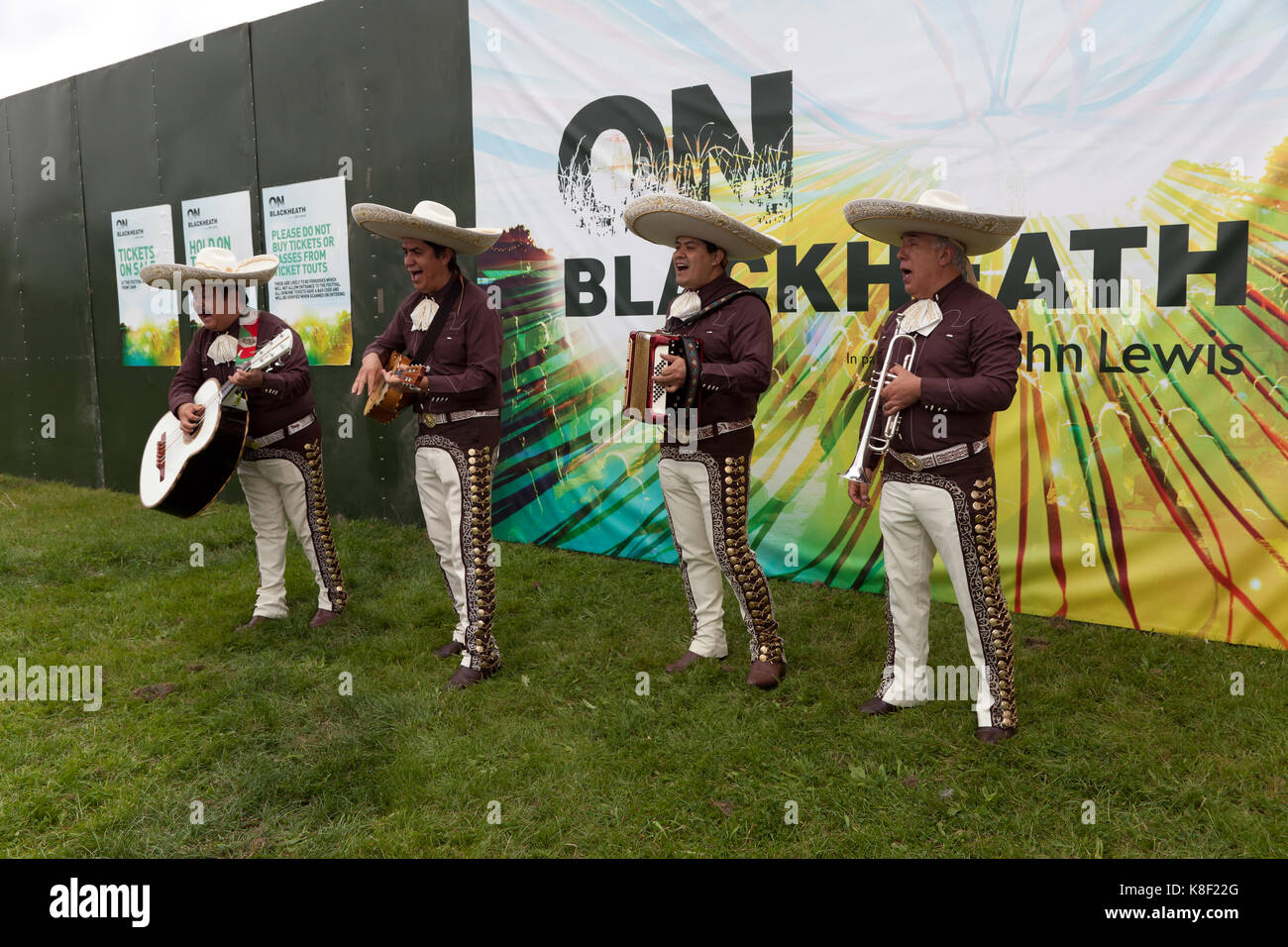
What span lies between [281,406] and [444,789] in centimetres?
263

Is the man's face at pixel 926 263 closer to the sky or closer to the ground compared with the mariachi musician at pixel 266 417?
closer to the sky

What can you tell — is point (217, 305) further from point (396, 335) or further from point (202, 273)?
point (396, 335)

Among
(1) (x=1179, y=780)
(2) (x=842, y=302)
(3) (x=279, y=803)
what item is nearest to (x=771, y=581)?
(2) (x=842, y=302)

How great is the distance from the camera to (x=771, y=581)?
605 cm

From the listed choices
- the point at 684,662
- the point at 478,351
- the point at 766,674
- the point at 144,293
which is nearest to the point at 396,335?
the point at 478,351

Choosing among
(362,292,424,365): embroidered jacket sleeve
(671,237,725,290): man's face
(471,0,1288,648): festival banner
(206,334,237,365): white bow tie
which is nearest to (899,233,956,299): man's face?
(471,0,1288,648): festival banner

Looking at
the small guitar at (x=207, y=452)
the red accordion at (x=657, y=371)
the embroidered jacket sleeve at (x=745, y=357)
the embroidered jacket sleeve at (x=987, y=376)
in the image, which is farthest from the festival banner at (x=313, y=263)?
the embroidered jacket sleeve at (x=987, y=376)

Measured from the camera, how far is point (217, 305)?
5.29 meters

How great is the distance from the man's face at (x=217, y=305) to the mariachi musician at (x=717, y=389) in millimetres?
2306

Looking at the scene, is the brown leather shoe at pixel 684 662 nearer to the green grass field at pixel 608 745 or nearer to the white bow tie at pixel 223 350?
the green grass field at pixel 608 745

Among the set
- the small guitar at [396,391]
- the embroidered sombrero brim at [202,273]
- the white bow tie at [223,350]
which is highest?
the embroidered sombrero brim at [202,273]

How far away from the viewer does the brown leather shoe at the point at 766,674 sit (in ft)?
14.5

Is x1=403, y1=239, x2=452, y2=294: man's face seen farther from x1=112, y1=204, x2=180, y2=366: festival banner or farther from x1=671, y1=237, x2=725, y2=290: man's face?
x1=112, y1=204, x2=180, y2=366: festival banner
